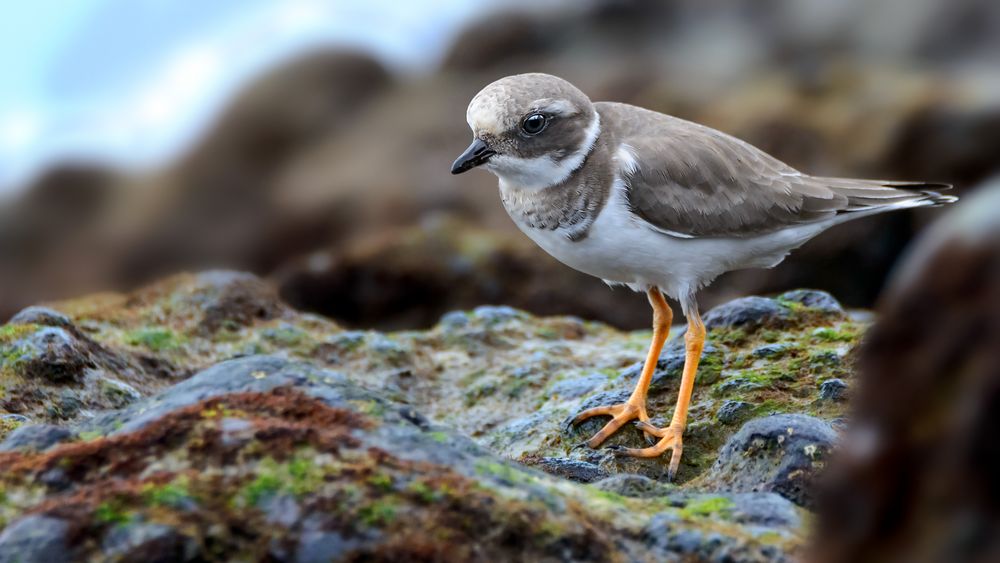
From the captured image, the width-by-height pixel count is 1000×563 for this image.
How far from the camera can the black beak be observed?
6750mm

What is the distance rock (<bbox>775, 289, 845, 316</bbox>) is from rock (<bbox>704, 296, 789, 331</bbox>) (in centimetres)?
21

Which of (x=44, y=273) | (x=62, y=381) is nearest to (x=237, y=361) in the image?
(x=62, y=381)

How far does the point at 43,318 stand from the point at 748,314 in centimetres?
435

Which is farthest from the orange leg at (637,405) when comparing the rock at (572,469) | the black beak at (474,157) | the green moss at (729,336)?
the black beak at (474,157)

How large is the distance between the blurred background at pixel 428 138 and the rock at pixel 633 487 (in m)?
6.20

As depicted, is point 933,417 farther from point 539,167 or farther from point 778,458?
point 539,167

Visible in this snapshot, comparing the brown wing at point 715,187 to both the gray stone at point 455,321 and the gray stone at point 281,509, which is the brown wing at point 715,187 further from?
the gray stone at point 281,509

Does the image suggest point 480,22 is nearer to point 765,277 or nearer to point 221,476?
point 765,277

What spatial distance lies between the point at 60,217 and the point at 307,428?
49.1 feet

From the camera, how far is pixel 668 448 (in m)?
5.95

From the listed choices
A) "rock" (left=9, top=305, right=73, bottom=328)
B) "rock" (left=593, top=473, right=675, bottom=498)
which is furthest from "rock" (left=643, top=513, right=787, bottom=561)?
"rock" (left=9, top=305, right=73, bottom=328)

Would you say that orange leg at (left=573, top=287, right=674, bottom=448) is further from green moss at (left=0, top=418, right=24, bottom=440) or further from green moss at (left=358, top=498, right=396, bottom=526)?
green moss at (left=0, top=418, right=24, bottom=440)

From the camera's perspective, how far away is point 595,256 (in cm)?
659

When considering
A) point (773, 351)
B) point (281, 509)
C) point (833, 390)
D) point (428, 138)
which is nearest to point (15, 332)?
point (281, 509)
